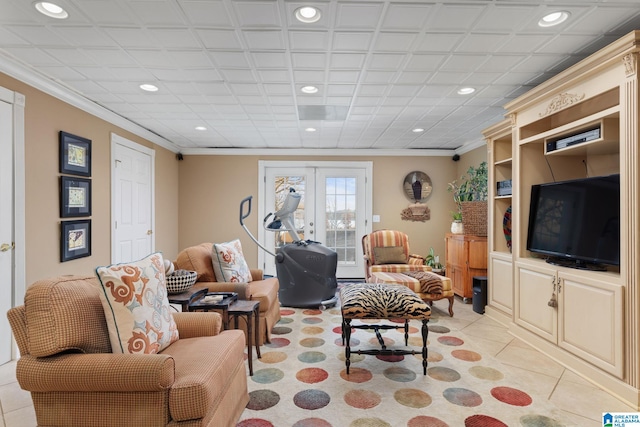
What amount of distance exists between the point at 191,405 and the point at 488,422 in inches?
62.3

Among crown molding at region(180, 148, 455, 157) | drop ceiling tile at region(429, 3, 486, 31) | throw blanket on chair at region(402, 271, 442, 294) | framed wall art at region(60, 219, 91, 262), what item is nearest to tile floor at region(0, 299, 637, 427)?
throw blanket on chair at region(402, 271, 442, 294)

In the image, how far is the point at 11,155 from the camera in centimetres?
262

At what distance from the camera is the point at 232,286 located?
289 centimetres

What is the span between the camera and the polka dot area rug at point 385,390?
1856 millimetres

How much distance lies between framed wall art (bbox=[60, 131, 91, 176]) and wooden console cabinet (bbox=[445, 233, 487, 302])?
4623 millimetres

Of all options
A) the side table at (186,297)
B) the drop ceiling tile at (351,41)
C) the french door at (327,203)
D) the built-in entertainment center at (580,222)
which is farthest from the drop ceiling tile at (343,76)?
the french door at (327,203)

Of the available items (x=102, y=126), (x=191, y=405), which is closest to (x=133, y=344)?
(x=191, y=405)

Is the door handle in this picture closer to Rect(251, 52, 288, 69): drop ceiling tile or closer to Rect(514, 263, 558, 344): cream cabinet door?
Rect(251, 52, 288, 69): drop ceiling tile

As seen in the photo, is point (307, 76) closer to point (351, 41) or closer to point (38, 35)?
point (351, 41)

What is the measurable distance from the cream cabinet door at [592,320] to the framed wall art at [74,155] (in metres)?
4.52

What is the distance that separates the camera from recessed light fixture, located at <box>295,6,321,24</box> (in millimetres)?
1932

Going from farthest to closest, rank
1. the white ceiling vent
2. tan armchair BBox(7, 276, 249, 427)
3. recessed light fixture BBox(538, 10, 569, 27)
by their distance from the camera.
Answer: the white ceiling vent → recessed light fixture BBox(538, 10, 569, 27) → tan armchair BBox(7, 276, 249, 427)

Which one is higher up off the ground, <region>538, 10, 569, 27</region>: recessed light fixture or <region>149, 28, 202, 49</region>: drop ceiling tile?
<region>538, 10, 569, 27</region>: recessed light fixture

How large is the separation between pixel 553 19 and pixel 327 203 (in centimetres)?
428
